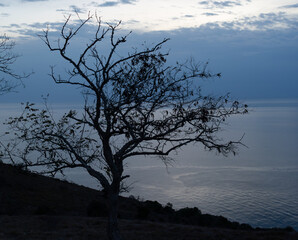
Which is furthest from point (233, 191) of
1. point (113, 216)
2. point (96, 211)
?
point (113, 216)

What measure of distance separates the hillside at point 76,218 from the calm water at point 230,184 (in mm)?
6546

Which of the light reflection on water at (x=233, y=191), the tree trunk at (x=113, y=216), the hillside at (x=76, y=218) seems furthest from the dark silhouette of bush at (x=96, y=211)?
the light reflection on water at (x=233, y=191)

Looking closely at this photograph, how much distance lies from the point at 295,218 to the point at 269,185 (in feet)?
49.8

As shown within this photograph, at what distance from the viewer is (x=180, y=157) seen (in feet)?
267

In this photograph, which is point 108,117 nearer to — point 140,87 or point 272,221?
point 140,87

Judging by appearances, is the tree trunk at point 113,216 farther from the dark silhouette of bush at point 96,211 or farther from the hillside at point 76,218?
the dark silhouette of bush at point 96,211

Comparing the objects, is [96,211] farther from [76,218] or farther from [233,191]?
[233,191]

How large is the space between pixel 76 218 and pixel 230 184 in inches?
1539

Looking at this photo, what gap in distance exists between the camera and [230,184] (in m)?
53.6

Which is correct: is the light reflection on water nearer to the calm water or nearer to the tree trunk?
the calm water

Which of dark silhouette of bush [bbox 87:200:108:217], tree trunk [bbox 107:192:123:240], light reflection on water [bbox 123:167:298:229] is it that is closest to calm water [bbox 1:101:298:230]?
light reflection on water [bbox 123:167:298:229]

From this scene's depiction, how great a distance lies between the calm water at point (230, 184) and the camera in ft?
130

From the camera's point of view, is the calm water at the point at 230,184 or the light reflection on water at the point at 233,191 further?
the calm water at the point at 230,184

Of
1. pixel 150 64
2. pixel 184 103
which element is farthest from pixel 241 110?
pixel 150 64
